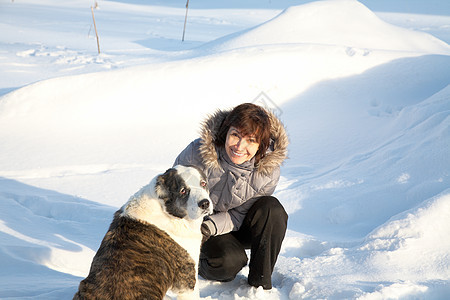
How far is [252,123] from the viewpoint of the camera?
288cm

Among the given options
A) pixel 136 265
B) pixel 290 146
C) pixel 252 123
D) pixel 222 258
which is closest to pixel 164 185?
pixel 136 265

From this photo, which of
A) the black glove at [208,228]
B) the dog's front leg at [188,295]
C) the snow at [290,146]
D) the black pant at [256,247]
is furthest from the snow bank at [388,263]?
the dog's front leg at [188,295]

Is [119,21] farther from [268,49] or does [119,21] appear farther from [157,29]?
[268,49]

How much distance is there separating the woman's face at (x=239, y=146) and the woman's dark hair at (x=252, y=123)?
29 millimetres

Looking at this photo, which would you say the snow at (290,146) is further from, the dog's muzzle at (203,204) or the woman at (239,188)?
the dog's muzzle at (203,204)

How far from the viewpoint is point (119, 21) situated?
1753 cm

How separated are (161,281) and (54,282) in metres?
1.10

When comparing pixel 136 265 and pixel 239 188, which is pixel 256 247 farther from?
pixel 136 265

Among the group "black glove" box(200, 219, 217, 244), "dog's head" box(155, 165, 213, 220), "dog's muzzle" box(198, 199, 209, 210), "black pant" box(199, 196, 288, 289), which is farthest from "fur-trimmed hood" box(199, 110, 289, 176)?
"dog's muzzle" box(198, 199, 209, 210)

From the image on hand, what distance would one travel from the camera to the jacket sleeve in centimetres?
307

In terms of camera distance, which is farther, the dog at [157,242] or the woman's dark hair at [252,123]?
the woman's dark hair at [252,123]

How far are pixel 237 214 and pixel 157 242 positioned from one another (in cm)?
88

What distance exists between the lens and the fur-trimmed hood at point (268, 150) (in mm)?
2947

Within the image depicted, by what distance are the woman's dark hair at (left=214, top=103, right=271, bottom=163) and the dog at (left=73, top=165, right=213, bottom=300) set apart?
1.60 feet
